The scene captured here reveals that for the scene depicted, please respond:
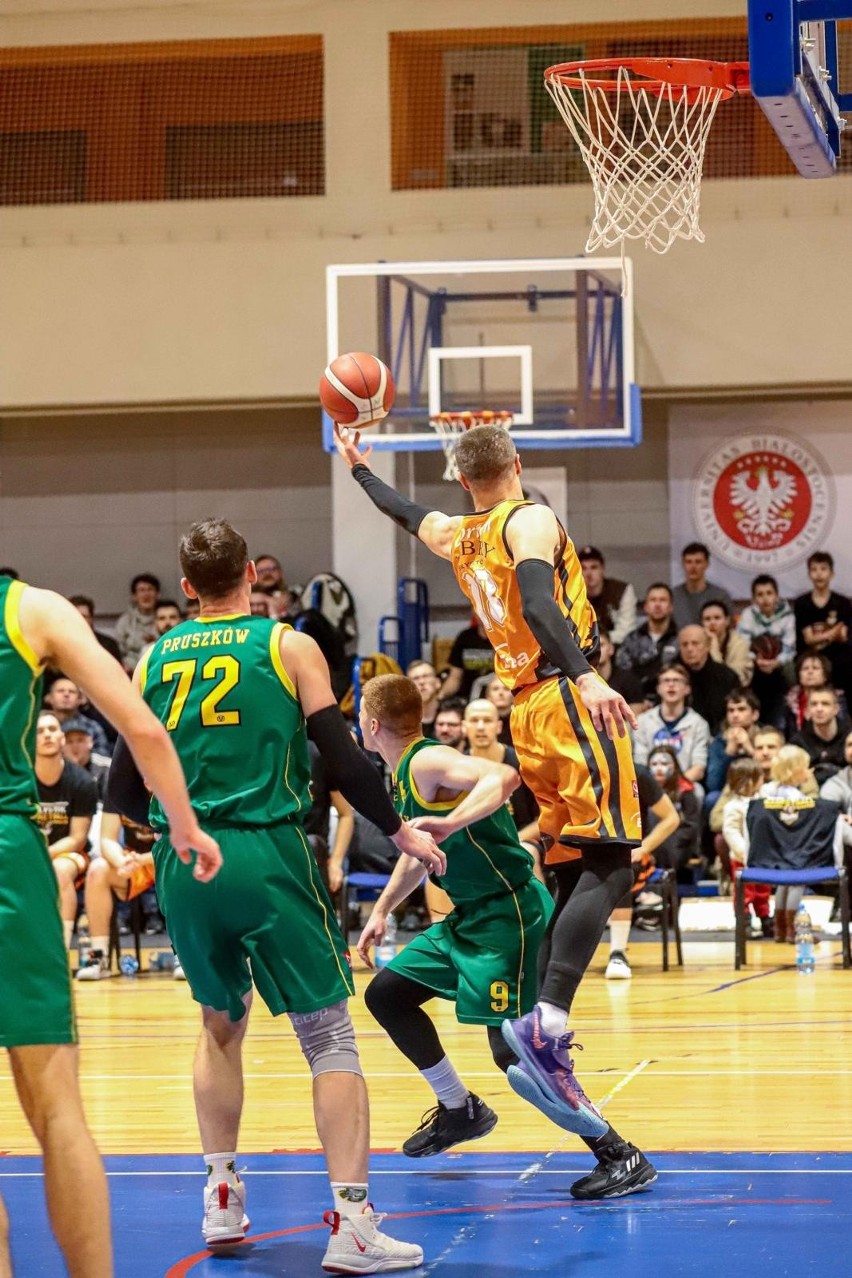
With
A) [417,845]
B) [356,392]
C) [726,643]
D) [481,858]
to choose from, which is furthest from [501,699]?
[417,845]

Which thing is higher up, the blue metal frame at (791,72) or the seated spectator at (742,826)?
the blue metal frame at (791,72)

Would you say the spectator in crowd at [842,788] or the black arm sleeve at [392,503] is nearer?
the black arm sleeve at [392,503]

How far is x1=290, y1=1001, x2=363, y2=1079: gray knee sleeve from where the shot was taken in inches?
174

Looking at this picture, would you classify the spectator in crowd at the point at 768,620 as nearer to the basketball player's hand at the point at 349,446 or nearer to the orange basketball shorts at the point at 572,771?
the basketball player's hand at the point at 349,446

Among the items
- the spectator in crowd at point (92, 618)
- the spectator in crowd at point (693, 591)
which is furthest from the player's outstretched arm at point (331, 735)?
the spectator in crowd at point (693, 591)

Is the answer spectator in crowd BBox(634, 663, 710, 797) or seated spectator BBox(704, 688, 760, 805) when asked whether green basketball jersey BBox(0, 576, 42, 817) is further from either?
seated spectator BBox(704, 688, 760, 805)

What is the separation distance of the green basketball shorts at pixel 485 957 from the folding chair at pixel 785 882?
5.53 m

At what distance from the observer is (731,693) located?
1445 centimetres

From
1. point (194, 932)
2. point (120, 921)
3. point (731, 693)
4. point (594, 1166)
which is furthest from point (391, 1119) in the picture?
point (731, 693)

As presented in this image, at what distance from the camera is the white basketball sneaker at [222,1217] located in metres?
4.58

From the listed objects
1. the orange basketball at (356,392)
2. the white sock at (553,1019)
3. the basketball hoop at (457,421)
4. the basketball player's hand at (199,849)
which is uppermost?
the basketball hoop at (457,421)

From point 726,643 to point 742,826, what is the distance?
3280 mm

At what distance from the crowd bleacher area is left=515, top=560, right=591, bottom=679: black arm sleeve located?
152 inches

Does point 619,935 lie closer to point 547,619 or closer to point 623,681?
point 623,681
